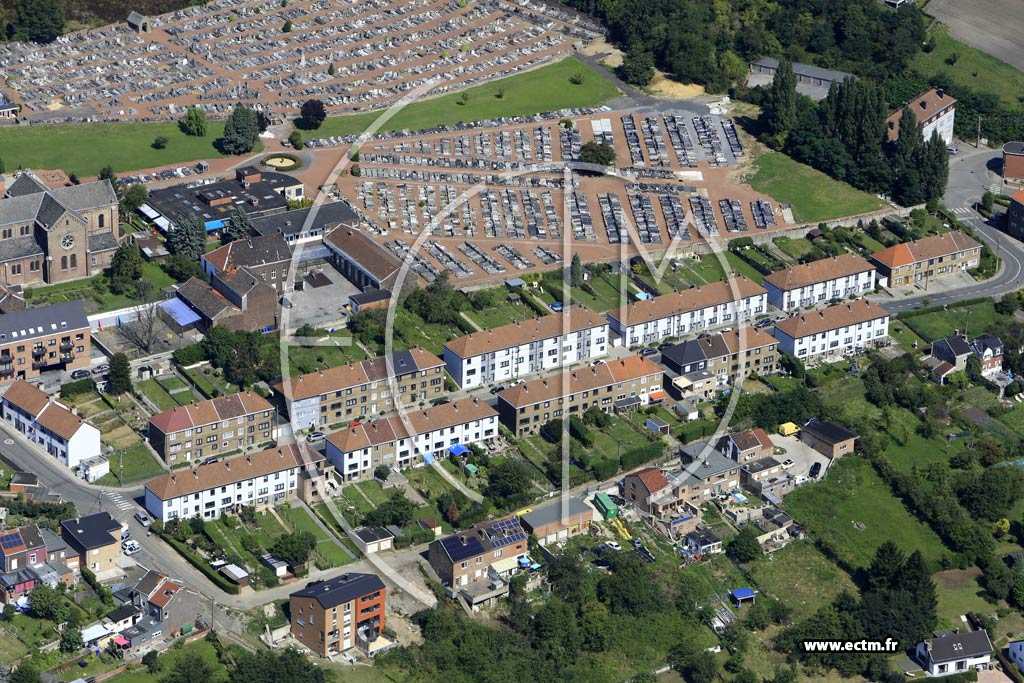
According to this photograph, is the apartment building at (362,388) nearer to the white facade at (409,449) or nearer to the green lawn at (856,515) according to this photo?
the white facade at (409,449)

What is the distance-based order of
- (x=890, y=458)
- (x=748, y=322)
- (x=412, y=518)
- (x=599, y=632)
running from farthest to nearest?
(x=748, y=322), (x=890, y=458), (x=412, y=518), (x=599, y=632)

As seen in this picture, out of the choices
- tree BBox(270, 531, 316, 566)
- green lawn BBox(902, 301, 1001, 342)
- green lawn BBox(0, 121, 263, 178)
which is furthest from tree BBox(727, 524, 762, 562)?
green lawn BBox(0, 121, 263, 178)

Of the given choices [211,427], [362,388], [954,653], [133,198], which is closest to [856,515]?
[954,653]

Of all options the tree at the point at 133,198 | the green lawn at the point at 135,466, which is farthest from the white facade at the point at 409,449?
the tree at the point at 133,198

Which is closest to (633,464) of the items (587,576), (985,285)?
(587,576)

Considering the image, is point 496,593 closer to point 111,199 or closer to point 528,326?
point 528,326

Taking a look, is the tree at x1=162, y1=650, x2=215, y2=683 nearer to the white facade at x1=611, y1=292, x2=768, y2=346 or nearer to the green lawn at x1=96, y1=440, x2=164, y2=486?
the green lawn at x1=96, y1=440, x2=164, y2=486
